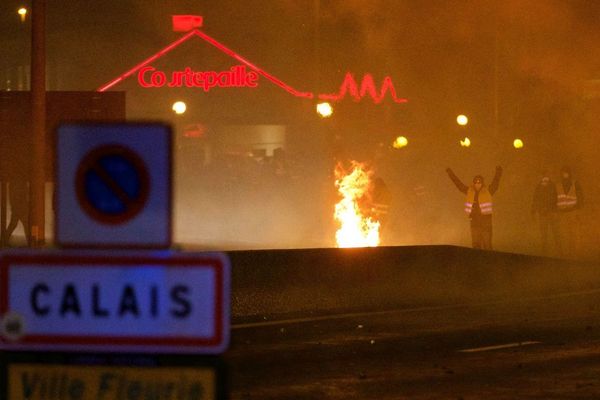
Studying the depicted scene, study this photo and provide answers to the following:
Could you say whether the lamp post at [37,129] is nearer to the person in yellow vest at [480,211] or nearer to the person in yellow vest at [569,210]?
the person in yellow vest at [480,211]

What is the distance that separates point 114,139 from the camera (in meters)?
3.39

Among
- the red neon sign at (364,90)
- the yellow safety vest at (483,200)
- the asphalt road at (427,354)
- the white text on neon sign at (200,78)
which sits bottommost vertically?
the asphalt road at (427,354)

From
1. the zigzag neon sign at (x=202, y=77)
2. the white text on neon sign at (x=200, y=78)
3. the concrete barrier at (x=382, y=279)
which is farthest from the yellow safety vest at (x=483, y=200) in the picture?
the white text on neon sign at (x=200, y=78)

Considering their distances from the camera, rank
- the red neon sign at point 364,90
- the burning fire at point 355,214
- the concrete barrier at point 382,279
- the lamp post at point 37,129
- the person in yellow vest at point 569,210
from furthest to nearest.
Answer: the red neon sign at point 364,90
the burning fire at point 355,214
the person in yellow vest at point 569,210
the concrete barrier at point 382,279
the lamp post at point 37,129

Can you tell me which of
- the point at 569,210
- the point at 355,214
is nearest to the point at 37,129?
the point at 569,210

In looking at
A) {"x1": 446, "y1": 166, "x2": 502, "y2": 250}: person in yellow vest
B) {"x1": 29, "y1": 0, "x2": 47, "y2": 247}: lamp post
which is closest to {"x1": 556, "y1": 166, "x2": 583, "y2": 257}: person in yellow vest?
{"x1": 446, "y1": 166, "x2": 502, "y2": 250}: person in yellow vest

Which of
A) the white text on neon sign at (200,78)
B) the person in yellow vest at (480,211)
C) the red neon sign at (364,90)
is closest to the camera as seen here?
the person in yellow vest at (480,211)

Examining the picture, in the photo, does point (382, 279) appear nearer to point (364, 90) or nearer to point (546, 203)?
point (546, 203)

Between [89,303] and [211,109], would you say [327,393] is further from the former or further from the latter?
[211,109]

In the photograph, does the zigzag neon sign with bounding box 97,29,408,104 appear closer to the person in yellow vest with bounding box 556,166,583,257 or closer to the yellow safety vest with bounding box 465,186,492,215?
the person in yellow vest with bounding box 556,166,583,257

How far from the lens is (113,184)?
11.1 feet

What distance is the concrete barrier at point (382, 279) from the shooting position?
1521 cm

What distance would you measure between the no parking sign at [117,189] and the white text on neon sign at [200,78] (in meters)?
43.4

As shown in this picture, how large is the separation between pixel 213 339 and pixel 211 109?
46.6 meters
